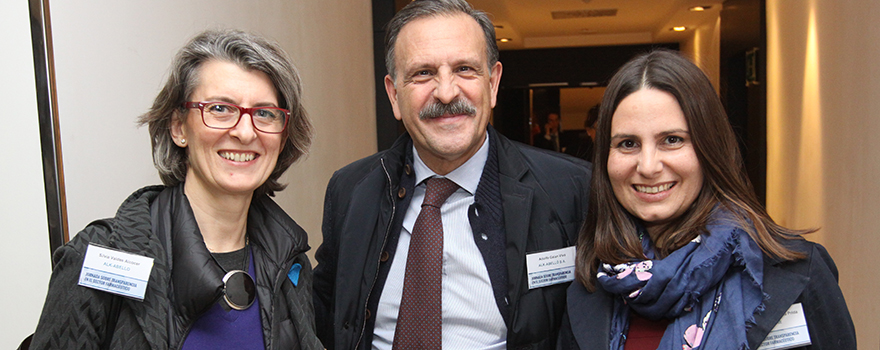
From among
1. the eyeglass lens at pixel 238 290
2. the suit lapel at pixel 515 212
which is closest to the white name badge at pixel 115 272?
the eyeglass lens at pixel 238 290

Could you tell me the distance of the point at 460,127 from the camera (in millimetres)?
1895

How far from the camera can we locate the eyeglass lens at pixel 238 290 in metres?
1.48

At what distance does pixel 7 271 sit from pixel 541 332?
143cm

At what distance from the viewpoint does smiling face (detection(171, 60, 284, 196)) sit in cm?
150

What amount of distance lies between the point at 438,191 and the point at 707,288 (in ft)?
2.70

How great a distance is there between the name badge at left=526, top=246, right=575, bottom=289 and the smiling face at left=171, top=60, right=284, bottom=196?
0.82m

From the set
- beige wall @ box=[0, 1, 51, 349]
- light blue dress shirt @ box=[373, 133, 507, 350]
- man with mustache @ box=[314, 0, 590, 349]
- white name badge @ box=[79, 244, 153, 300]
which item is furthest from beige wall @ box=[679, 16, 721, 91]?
white name badge @ box=[79, 244, 153, 300]

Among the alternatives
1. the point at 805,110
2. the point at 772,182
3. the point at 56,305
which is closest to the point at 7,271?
the point at 56,305

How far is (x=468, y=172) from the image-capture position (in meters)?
1.98

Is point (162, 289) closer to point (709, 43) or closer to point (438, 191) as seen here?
point (438, 191)

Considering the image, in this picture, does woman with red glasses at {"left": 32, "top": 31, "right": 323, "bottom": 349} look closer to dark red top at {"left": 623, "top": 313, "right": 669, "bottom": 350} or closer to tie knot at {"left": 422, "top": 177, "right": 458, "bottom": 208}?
tie knot at {"left": 422, "top": 177, "right": 458, "bottom": 208}

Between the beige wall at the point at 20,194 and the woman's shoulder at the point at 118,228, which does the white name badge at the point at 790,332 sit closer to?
the woman's shoulder at the point at 118,228

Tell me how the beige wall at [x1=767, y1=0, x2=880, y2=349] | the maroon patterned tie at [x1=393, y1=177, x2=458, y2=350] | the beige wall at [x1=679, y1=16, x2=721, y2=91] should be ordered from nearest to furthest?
1. the maroon patterned tie at [x1=393, y1=177, x2=458, y2=350]
2. the beige wall at [x1=767, y1=0, x2=880, y2=349]
3. the beige wall at [x1=679, y1=16, x2=721, y2=91]

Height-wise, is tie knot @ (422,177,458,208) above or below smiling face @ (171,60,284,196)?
below
